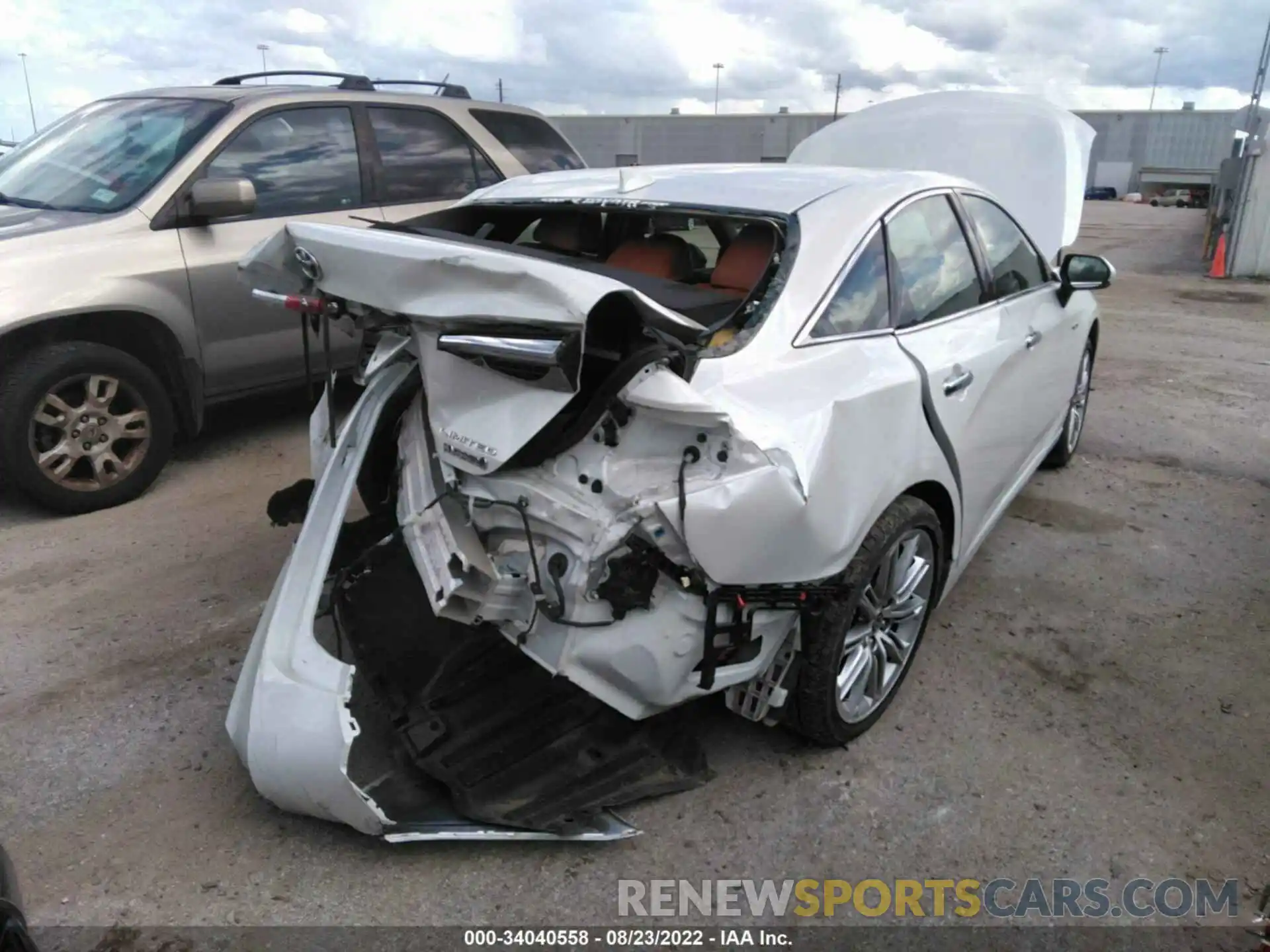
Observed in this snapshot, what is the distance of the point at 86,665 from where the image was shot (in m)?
3.24

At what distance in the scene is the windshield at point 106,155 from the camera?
15.3 ft

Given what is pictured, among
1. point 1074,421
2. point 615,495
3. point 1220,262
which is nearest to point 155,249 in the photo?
point 615,495

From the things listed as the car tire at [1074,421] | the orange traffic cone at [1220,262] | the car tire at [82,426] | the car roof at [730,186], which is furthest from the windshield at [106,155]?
the orange traffic cone at [1220,262]

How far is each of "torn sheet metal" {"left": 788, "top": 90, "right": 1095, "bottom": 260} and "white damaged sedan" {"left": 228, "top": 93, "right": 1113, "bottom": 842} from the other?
403 cm

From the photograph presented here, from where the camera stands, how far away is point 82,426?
438cm

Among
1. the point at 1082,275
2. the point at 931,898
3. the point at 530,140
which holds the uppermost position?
the point at 530,140

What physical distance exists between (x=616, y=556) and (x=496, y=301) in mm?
678

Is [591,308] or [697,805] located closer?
[591,308]

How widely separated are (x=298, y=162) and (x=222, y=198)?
793 millimetres

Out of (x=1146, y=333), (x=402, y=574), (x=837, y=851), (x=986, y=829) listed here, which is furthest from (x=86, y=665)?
(x=1146, y=333)

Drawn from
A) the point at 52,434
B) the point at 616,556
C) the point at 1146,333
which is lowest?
the point at 1146,333

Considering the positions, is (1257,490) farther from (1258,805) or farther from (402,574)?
(402,574)

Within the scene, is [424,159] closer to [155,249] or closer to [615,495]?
[155,249]

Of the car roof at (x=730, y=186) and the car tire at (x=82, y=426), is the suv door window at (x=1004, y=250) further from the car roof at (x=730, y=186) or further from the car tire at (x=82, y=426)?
the car tire at (x=82, y=426)
